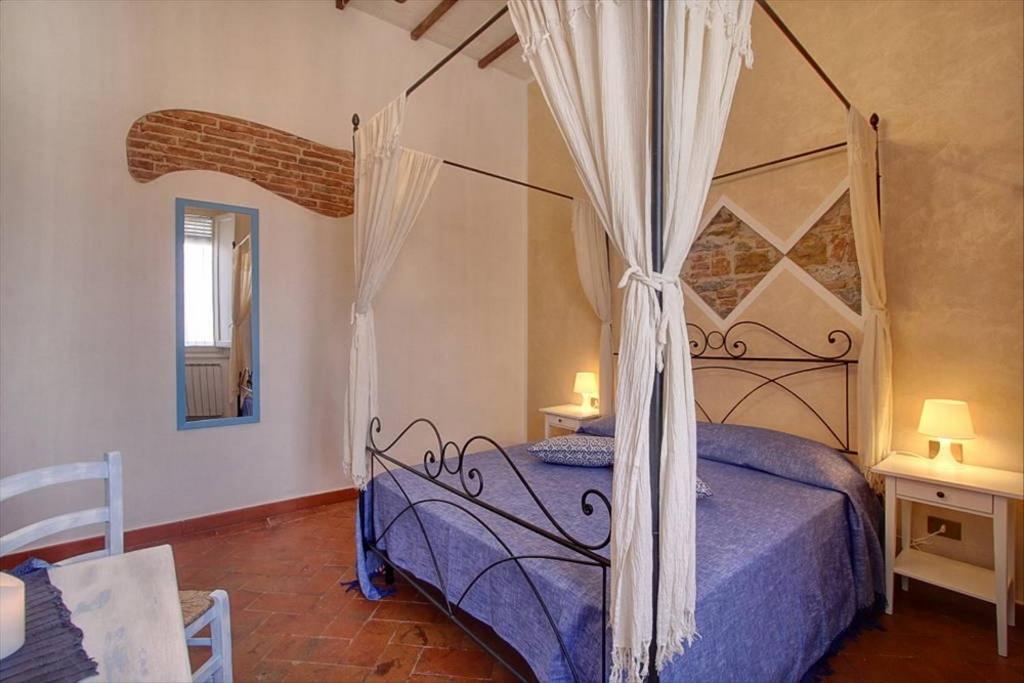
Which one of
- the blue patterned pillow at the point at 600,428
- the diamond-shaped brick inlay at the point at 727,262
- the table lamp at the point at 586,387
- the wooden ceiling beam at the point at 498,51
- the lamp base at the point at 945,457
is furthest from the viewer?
the wooden ceiling beam at the point at 498,51

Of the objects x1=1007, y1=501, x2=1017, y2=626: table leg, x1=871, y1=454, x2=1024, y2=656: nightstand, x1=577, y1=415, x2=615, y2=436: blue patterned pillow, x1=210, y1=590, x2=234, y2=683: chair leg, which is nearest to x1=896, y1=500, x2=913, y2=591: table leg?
x1=871, y1=454, x2=1024, y2=656: nightstand

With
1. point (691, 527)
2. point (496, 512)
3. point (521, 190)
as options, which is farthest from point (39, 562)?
point (521, 190)

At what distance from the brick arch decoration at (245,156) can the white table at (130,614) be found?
2.77 meters

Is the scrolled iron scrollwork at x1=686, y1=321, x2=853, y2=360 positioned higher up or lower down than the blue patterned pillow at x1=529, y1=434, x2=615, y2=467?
higher up

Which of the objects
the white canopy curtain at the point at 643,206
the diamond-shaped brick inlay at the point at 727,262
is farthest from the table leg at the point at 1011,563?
the white canopy curtain at the point at 643,206

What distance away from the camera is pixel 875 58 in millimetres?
2600

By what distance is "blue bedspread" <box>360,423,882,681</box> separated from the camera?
142cm

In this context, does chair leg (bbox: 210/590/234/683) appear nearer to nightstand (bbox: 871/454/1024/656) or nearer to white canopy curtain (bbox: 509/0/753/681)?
white canopy curtain (bbox: 509/0/753/681)

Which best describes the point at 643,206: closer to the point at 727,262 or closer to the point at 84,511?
the point at 84,511

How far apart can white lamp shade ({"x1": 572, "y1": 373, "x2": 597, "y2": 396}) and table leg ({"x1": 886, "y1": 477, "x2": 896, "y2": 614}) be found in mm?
2084

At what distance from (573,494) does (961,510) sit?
1.64 m

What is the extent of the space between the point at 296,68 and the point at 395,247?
6.65ft

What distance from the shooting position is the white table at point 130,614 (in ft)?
2.92

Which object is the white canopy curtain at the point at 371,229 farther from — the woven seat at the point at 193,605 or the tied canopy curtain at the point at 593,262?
the tied canopy curtain at the point at 593,262
